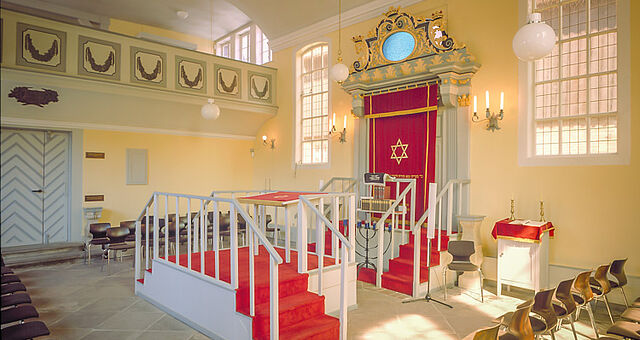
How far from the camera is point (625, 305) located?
5055 millimetres

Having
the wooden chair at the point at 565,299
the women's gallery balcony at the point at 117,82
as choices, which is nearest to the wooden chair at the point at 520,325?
the wooden chair at the point at 565,299

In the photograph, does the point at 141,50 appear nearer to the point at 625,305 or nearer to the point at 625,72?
the point at 625,72

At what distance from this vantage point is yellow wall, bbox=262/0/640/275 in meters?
5.20

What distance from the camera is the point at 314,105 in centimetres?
962

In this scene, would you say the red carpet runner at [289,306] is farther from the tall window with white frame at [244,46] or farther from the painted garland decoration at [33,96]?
the tall window with white frame at [244,46]

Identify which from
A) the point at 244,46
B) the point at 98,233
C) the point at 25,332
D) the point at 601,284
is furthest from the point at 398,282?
the point at 244,46

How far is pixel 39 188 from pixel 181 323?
5687 mm

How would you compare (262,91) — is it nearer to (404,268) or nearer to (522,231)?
(404,268)

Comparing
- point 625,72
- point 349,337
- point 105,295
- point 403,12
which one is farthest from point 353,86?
point 105,295

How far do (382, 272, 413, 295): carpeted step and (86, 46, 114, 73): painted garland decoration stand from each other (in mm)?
6266

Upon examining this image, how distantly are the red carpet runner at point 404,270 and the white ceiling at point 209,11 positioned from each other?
4974mm

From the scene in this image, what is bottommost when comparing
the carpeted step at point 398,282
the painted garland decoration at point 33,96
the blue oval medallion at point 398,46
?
the carpeted step at point 398,282

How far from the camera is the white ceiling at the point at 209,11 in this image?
9117mm

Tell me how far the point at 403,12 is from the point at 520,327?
19.7ft
